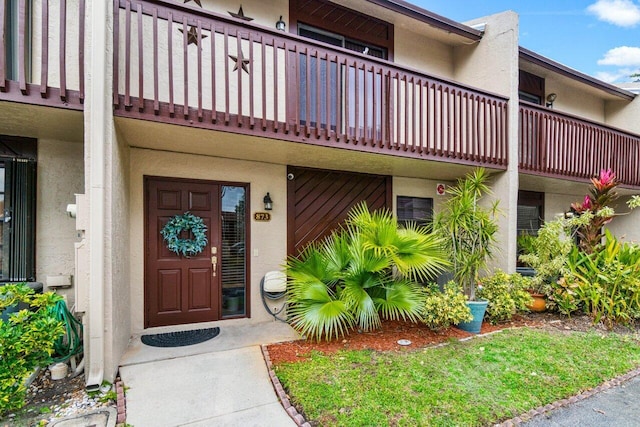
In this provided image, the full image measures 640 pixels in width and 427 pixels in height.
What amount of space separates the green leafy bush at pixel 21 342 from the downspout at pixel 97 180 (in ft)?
1.08

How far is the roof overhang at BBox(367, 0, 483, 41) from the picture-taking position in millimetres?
5543

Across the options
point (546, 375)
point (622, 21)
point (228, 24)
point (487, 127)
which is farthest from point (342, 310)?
point (622, 21)

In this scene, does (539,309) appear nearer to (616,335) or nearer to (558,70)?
(616,335)

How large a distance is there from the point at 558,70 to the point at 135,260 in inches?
385

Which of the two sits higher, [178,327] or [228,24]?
[228,24]

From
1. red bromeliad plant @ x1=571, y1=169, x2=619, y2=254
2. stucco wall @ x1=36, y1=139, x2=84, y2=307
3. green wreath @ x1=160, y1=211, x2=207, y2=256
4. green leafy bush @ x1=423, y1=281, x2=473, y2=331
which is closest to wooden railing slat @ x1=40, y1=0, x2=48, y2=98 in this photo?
stucco wall @ x1=36, y1=139, x2=84, y2=307

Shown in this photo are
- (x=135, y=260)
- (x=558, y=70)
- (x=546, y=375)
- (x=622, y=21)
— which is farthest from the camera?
(x=622, y=21)

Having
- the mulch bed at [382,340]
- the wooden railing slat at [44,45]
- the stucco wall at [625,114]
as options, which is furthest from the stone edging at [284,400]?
the stucco wall at [625,114]

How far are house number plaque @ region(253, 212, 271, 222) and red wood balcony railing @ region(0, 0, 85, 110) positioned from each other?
2759 millimetres

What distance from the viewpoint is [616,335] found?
15.9 feet

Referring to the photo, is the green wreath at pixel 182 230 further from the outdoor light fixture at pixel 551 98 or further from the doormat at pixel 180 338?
the outdoor light fixture at pixel 551 98

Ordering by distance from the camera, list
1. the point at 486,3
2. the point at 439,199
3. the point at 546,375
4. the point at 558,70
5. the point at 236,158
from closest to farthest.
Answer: the point at 546,375 < the point at 236,158 < the point at 439,199 < the point at 558,70 < the point at 486,3

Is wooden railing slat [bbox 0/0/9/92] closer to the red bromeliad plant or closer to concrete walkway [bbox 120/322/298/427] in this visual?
concrete walkway [bbox 120/322/298/427]

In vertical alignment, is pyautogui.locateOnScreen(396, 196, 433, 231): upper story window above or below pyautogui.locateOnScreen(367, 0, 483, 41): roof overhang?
below
